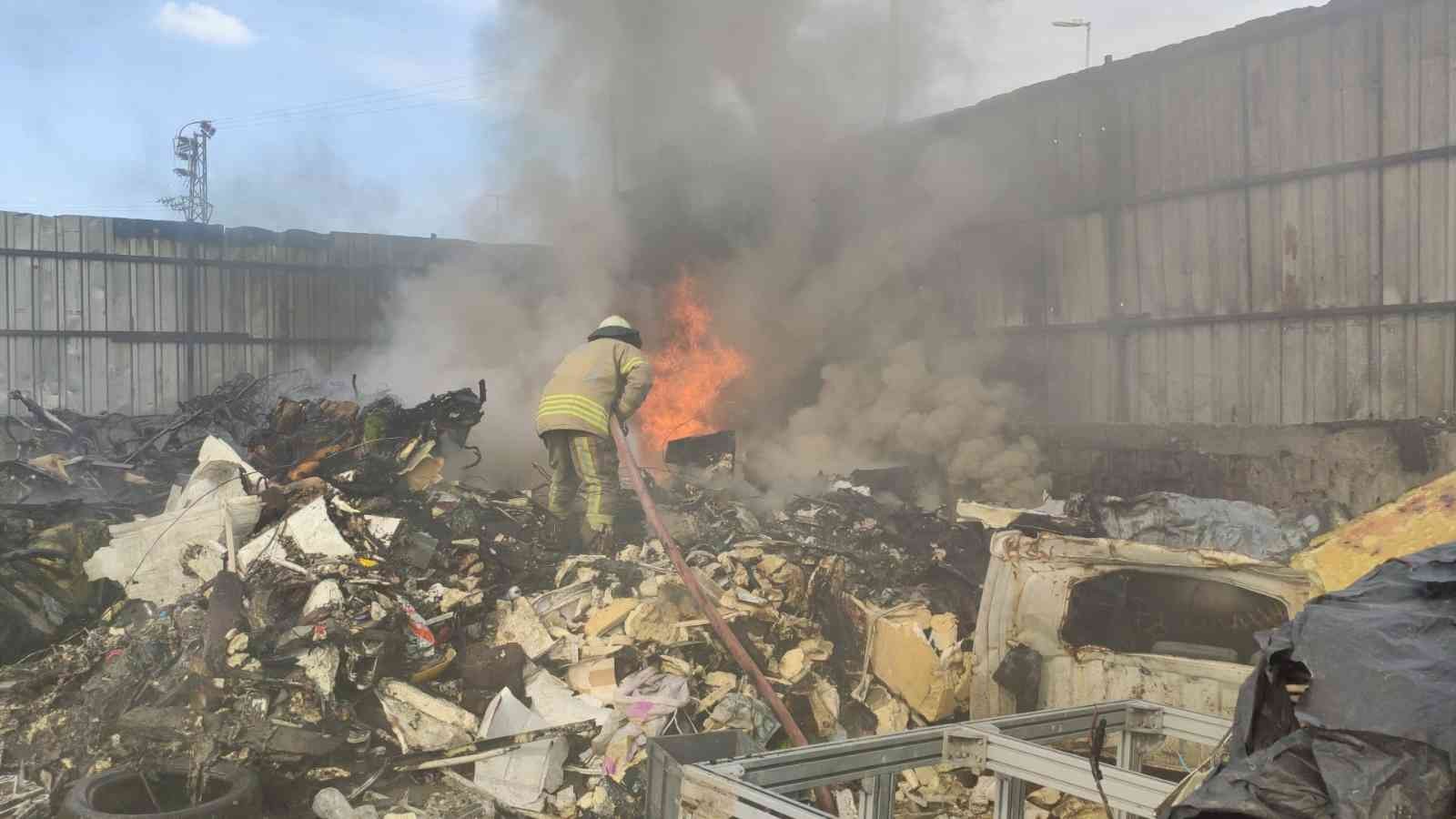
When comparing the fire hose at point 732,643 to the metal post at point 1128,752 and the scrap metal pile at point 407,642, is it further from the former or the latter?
the metal post at point 1128,752

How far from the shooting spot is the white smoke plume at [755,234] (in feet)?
44.1

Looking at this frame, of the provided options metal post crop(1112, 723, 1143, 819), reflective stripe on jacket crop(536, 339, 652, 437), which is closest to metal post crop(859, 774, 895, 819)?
metal post crop(1112, 723, 1143, 819)

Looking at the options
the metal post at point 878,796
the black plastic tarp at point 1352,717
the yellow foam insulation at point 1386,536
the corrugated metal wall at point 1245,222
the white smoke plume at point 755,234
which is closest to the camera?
the black plastic tarp at point 1352,717

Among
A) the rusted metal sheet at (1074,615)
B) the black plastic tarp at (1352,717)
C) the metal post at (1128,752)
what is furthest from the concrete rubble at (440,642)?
the black plastic tarp at (1352,717)

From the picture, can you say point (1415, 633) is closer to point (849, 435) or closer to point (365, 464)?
point (365, 464)

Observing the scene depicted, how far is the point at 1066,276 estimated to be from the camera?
12312mm

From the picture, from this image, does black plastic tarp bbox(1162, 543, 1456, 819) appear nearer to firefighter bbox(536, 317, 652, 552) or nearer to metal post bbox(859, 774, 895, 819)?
metal post bbox(859, 774, 895, 819)

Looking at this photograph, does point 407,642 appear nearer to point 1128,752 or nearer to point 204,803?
point 204,803

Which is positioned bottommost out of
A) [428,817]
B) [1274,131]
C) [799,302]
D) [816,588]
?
[428,817]

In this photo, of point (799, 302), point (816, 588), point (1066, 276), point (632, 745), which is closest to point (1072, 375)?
point (1066, 276)

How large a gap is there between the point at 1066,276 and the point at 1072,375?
1.21 meters

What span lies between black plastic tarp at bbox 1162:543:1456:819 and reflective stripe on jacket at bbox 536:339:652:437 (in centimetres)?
645

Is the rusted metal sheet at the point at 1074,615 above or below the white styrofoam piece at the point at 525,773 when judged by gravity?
above

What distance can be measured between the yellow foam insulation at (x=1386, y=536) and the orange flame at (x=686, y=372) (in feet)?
33.7
